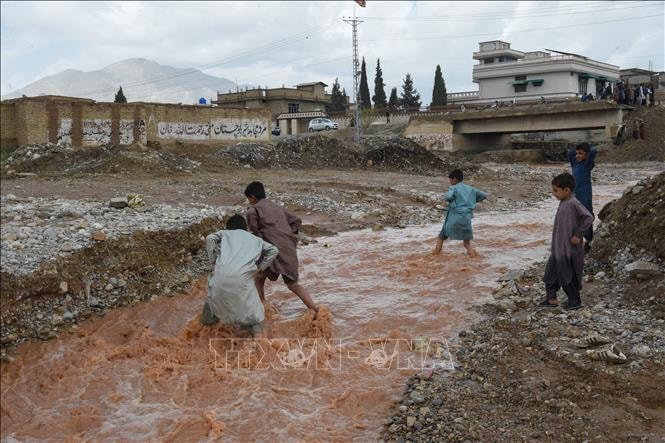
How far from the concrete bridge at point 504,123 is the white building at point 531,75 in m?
14.6

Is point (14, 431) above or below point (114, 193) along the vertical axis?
below

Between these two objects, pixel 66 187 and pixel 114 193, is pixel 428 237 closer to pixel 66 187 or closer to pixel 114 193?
pixel 114 193

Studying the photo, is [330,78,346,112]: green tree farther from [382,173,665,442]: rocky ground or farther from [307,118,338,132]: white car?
[382,173,665,442]: rocky ground

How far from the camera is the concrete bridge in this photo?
37688 millimetres

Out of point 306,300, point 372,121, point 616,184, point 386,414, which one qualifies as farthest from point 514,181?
point 372,121

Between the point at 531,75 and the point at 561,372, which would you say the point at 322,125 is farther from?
the point at 561,372

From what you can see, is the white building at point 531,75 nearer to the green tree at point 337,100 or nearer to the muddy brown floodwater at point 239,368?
the green tree at point 337,100

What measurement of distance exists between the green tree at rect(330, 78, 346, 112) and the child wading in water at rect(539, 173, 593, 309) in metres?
60.7

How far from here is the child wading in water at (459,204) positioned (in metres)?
9.31

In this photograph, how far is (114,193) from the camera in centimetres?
1393

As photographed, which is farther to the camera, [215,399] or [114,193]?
[114,193]

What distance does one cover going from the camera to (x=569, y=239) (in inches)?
239

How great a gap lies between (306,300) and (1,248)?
11.5ft

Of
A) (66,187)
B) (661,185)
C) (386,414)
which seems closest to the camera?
(386,414)
